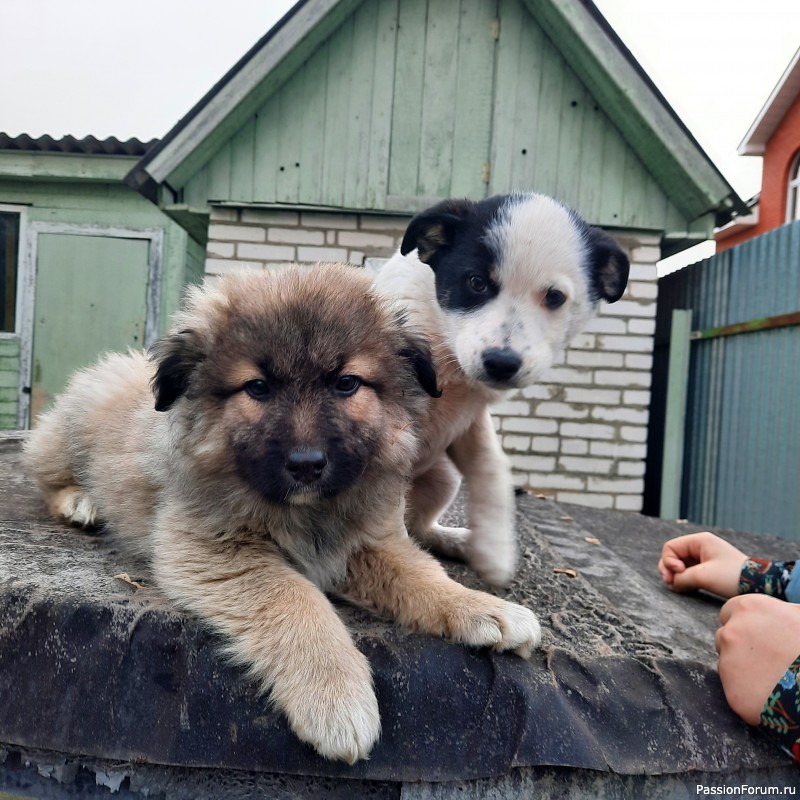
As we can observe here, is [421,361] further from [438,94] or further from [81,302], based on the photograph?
[81,302]

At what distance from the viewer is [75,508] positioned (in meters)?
2.49

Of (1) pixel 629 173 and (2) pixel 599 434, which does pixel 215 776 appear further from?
(1) pixel 629 173

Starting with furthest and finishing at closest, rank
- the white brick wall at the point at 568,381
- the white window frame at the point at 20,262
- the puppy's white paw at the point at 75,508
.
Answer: the white window frame at the point at 20,262 < the white brick wall at the point at 568,381 < the puppy's white paw at the point at 75,508

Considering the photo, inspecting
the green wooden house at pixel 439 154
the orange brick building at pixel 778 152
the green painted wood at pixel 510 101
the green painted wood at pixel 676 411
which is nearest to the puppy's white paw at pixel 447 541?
the green wooden house at pixel 439 154

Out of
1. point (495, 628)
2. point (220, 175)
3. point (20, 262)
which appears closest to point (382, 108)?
point (220, 175)

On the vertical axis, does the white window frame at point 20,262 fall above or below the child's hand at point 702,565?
above

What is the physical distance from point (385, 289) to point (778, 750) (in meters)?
1.84

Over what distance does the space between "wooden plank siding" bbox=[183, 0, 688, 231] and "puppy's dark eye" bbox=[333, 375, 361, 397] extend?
4.90 meters

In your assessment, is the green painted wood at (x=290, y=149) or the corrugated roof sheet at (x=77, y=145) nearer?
the green painted wood at (x=290, y=149)

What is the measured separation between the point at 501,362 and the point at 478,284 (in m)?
0.36

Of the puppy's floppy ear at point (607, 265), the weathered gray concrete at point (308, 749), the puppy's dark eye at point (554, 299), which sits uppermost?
the puppy's floppy ear at point (607, 265)

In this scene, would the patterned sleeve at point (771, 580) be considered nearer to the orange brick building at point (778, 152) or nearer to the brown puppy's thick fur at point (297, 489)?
the brown puppy's thick fur at point (297, 489)

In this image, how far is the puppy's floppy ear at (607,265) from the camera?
8.14 feet

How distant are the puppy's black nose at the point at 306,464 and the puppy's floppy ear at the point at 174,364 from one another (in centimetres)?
45
